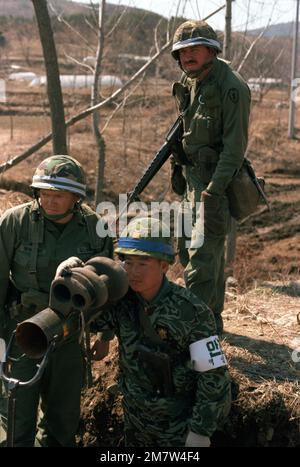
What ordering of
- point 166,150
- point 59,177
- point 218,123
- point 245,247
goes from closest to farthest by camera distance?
1. point 59,177
2. point 218,123
3. point 166,150
4. point 245,247

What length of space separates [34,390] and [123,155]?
1328 centimetres

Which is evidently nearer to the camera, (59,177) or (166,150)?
(59,177)

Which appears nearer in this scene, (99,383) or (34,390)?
(34,390)

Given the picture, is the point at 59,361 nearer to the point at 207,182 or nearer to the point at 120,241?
the point at 120,241

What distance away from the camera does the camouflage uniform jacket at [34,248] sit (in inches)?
130

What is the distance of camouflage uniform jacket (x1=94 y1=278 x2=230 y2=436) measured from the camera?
2.88m

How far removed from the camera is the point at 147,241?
289 centimetres

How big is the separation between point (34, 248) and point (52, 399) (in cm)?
79

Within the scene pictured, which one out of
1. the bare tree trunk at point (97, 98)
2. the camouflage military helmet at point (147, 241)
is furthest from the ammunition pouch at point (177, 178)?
the bare tree trunk at point (97, 98)

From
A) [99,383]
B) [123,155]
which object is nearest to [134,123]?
[123,155]

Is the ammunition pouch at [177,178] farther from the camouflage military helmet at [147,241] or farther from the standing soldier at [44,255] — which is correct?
the camouflage military helmet at [147,241]

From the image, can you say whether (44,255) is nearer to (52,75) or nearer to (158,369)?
(158,369)

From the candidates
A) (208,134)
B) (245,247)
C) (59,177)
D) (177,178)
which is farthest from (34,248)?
(245,247)

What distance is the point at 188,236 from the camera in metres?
4.23
